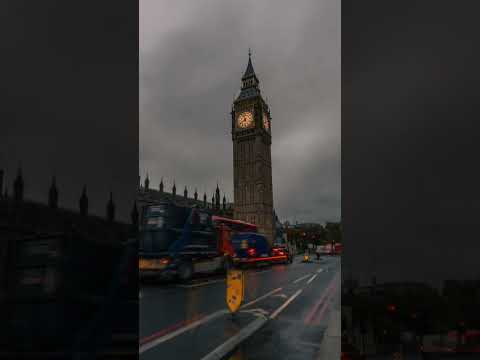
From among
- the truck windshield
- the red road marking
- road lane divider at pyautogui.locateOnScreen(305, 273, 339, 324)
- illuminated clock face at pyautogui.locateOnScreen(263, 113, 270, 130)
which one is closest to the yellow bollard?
the red road marking

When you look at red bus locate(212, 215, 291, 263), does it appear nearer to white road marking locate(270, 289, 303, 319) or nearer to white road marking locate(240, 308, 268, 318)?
white road marking locate(270, 289, 303, 319)

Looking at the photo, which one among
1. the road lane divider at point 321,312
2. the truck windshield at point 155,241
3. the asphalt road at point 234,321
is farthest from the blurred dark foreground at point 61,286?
the truck windshield at point 155,241

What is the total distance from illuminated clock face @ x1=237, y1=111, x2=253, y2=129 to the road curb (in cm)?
752

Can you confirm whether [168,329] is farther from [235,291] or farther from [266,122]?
[266,122]

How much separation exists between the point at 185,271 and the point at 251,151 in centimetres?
658

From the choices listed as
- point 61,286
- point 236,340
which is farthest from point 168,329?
point 61,286

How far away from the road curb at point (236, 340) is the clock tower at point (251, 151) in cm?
620

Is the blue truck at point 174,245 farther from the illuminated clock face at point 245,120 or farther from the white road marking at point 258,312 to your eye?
the illuminated clock face at point 245,120

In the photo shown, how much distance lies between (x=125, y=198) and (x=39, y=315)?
1.32 metres

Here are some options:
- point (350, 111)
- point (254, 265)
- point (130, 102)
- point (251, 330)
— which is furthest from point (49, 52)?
point (254, 265)

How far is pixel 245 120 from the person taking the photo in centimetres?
1088

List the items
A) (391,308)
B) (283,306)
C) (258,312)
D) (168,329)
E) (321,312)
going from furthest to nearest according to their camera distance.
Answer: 1. (283,306)
2. (258,312)
3. (321,312)
4. (168,329)
5. (391,308)

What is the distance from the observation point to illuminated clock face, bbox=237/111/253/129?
10.5m

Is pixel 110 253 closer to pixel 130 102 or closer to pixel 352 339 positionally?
pixel 130 102
